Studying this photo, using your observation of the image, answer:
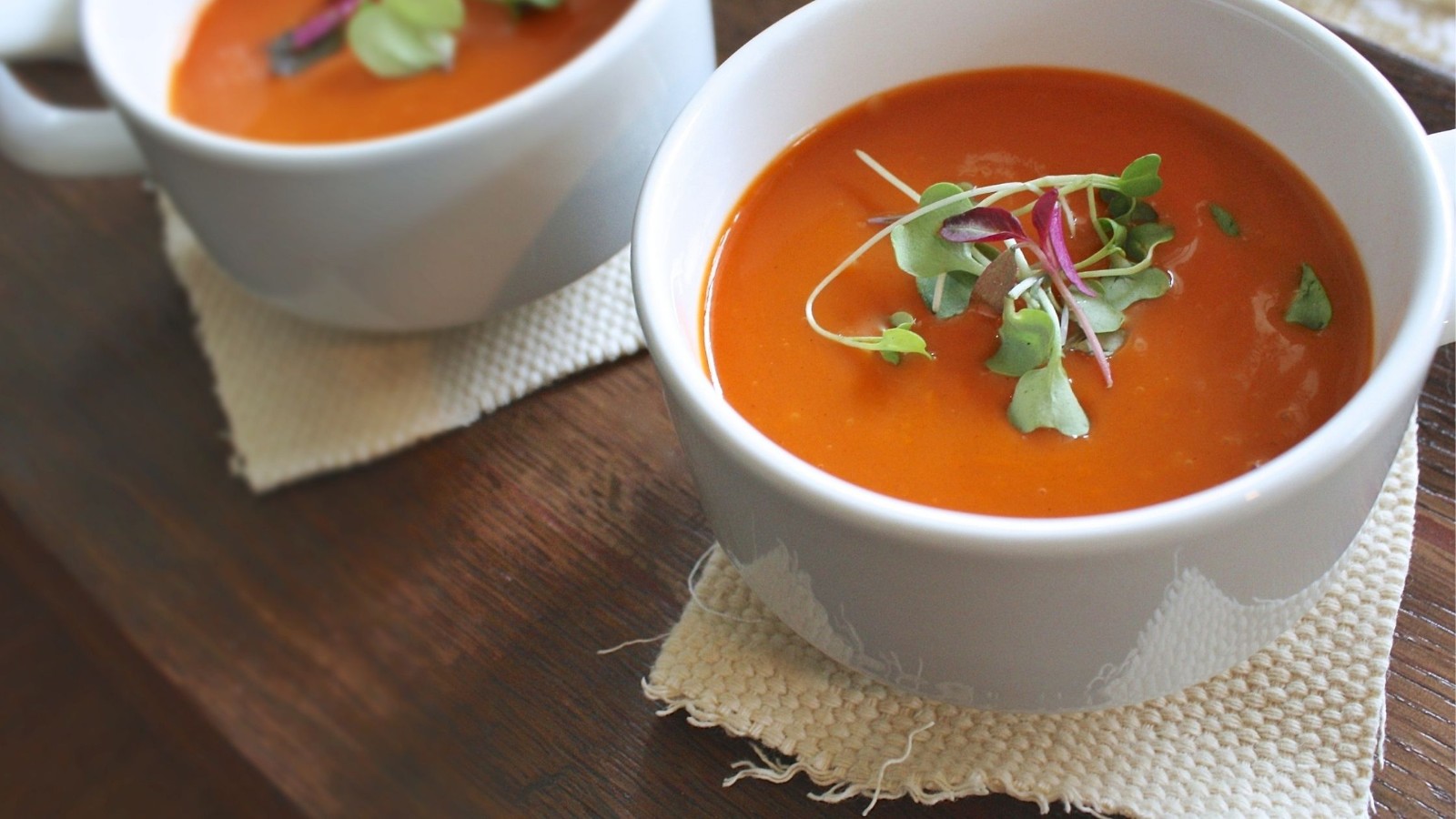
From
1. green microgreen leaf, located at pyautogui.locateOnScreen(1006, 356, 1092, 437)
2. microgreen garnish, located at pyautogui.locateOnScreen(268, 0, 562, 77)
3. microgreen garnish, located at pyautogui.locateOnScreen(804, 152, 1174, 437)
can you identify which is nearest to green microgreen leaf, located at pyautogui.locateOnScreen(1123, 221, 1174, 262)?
microgreen garnish, located at pyautogui.locateOnScreen(804, 152, 1174, 437)

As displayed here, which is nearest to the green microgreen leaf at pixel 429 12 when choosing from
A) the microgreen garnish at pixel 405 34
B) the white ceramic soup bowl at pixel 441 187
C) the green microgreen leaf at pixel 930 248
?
the microgreen garnish at pixel 405 34

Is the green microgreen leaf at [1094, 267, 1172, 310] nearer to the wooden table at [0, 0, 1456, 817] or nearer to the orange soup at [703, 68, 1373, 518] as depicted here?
the orange soup at [703, 68, 1373, 518]

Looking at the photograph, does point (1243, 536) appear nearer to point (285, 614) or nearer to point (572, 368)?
point (572, 368)

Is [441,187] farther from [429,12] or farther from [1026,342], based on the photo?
[1026,342]

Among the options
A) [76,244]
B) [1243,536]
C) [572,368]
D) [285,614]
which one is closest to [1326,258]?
[1243,536]

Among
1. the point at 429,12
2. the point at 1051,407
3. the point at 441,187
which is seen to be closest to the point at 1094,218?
the point at 1051,407

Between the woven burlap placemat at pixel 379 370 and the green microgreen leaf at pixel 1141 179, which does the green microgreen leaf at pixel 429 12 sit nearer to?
the woven burlap placemat at pixel 379 370

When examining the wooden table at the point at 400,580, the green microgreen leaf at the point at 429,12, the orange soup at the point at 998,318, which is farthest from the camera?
the green microgreen leaf at the point at 429,12
